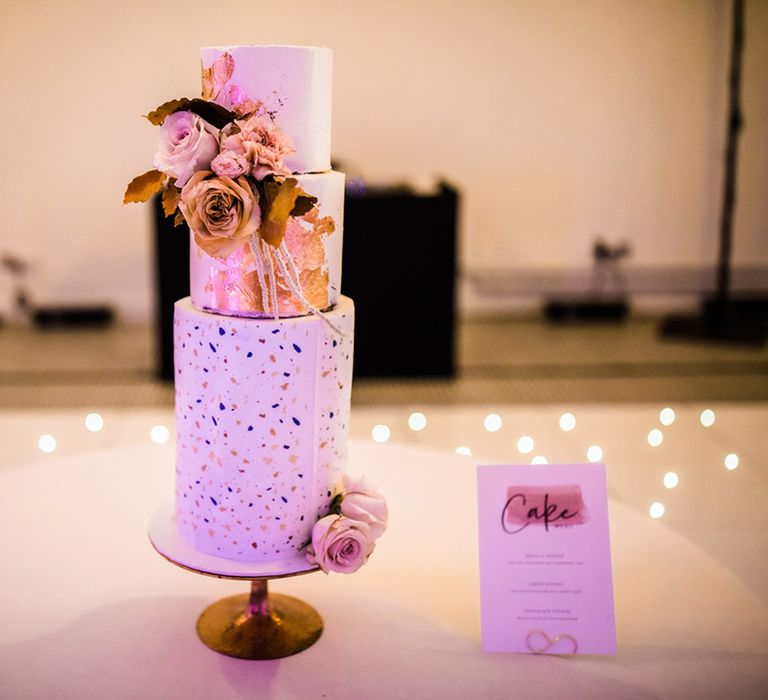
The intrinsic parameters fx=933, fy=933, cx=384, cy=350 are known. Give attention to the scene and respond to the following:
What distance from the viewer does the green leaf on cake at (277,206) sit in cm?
100

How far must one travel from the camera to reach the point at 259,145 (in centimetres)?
101

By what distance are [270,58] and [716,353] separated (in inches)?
141

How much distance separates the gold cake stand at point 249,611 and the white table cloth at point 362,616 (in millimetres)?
19

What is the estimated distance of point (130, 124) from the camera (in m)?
4.59

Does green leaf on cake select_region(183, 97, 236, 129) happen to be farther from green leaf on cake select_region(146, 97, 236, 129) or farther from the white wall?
the white wall

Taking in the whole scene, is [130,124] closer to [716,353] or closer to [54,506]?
[716,353]

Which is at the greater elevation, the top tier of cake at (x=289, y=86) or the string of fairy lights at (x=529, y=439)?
the top tier of cake at (x=289, y=86)

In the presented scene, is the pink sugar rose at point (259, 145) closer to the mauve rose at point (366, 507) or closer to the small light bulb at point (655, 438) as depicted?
the mauve rose at point (366, 507)

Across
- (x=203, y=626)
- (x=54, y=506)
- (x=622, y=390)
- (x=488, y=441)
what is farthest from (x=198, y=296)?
(x=622, y=390)

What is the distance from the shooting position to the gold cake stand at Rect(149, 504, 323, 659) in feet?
3.66

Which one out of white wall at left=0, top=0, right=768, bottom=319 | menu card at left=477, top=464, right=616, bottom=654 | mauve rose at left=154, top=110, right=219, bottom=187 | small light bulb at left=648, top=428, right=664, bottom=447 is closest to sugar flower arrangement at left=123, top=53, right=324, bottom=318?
mauve rose at left=154, top=110, right=219, bottom=187

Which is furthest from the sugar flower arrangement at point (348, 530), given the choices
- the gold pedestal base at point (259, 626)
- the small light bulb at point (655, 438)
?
the small light bulb at point (655, 438)

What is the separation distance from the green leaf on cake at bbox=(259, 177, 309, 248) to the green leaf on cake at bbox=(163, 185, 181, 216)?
0.10 metres

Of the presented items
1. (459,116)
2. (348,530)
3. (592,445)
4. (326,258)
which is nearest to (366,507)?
(348,530)
